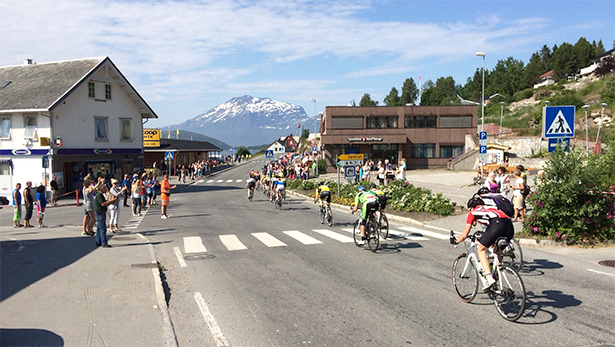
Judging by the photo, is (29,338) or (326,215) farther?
(326,215)

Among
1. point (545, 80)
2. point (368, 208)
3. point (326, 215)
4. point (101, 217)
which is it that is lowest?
point (326, 215)

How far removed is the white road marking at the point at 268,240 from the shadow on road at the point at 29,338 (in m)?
7.51

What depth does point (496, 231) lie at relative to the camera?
695 cm

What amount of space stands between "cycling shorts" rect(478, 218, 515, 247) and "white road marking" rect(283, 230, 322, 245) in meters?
7.08

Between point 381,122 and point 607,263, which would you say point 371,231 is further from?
point 381,122

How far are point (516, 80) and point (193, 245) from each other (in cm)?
11936

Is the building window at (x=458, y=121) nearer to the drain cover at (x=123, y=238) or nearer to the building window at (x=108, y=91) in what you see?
the building window at (x=108, y=91)

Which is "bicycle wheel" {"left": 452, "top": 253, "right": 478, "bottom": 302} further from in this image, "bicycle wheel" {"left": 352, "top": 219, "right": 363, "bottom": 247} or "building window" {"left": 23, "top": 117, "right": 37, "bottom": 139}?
"building window" {"left": 23, "top": 117, "right": 37, "bottom": 139}

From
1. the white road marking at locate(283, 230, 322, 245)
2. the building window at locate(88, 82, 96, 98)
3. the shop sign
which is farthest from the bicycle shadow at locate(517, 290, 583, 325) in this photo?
the shop sign

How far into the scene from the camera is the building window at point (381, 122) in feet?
178

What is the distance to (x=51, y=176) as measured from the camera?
30703 millimetres

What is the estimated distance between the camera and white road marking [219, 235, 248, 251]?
1322 centimetres

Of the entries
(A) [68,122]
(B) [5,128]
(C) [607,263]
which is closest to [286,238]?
(C) [607,263]

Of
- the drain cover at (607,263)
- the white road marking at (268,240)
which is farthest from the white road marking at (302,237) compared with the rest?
the drain cover at (607,263)
